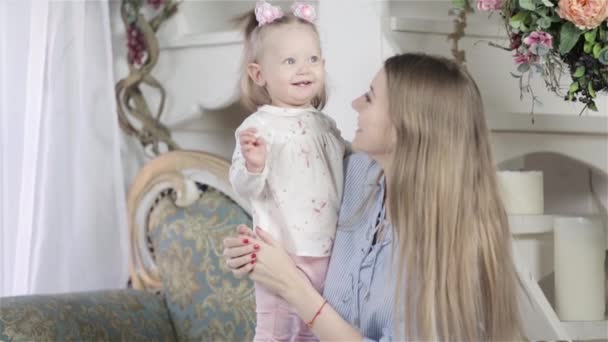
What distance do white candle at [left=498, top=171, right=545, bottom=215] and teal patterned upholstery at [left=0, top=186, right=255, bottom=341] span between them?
0.66 meters

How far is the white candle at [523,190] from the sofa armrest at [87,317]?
93 cm

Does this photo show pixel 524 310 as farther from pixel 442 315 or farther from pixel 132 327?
pixel 132 327

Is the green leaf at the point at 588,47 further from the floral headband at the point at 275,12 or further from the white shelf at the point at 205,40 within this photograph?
the white shelf at the point at 205,40

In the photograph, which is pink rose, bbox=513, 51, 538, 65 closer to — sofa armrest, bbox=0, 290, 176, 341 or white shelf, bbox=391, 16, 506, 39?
white shelf, bbox=391, 16, 506, 39

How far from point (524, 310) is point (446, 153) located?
0.63 m

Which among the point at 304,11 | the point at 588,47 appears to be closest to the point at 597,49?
the point at 588,47

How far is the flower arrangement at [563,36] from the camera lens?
2047 mm

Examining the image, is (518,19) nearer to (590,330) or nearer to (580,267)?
(580,267)

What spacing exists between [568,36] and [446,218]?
0.43 metres

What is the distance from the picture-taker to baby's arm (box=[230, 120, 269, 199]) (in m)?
1.99

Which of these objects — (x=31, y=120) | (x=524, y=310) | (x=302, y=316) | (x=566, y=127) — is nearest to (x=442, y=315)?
(x=302, y=316)

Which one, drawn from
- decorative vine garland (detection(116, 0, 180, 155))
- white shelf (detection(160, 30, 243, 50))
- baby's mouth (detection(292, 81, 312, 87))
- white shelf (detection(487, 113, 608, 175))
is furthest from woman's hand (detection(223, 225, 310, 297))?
decorative vine garland (detection(116, 0, 180, 155))

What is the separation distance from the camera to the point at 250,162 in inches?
78.7

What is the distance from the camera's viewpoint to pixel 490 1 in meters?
2.17
